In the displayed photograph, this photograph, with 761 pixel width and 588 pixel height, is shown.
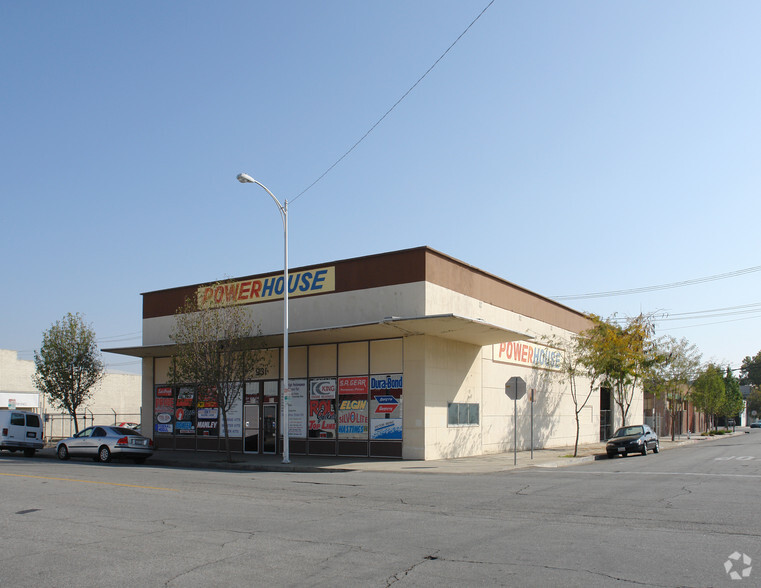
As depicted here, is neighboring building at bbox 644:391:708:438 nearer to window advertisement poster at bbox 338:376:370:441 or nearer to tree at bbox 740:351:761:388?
window advertisement poster at bbox 338:376:370:441

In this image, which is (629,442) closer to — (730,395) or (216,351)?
(216,351)

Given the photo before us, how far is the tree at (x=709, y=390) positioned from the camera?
59.2m

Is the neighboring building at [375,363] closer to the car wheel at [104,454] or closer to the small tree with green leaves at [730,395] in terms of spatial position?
the car wheel at [104,454]

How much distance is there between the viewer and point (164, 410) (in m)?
32.9

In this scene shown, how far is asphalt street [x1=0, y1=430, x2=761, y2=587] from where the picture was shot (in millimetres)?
7332

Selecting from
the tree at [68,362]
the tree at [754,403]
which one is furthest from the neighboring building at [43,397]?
the tree at [754,403]

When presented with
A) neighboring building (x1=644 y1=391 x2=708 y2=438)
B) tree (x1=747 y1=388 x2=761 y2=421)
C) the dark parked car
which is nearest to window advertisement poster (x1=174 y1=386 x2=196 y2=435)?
the dark parked car

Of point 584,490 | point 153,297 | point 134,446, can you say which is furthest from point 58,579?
point 153,297

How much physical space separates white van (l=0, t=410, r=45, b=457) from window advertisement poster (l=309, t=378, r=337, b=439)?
1417 centimetres

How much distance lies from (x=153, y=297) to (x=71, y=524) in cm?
2401

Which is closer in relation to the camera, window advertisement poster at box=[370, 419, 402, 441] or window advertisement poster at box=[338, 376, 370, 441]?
window advertisement poster at box=[370, 419, 402, 441]

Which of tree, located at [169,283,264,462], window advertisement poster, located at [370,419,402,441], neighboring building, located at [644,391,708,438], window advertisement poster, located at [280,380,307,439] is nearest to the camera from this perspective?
window advertisement poster, located at [370,419,402,441]

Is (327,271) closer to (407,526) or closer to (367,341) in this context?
(367,341)

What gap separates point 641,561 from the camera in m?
7.72
